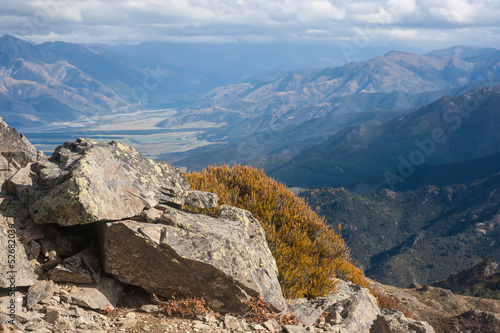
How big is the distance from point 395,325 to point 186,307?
5133mm

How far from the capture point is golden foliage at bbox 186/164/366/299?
994cm

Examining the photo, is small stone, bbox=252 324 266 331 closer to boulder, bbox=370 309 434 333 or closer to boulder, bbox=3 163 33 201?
boulder, bbox=370 309 434 333

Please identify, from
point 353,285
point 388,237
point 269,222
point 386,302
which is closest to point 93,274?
point 269,222

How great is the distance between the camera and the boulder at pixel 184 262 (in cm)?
760

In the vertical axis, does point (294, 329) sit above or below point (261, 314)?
below

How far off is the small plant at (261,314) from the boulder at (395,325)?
261 centimetres

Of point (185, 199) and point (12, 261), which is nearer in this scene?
point (12, 261)

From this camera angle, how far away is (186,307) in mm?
7617

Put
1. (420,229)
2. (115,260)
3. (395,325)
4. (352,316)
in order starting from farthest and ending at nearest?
(420,229)
(395,325)
(352,316)
(115,260)

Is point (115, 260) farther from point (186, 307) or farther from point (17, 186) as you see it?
point (17, 186)

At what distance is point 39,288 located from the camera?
7.05 meters

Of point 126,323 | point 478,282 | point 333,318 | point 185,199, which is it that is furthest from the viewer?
point 478,282

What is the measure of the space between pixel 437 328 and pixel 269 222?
342 inches

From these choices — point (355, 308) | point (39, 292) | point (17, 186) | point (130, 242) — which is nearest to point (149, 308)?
point (130, 242)
